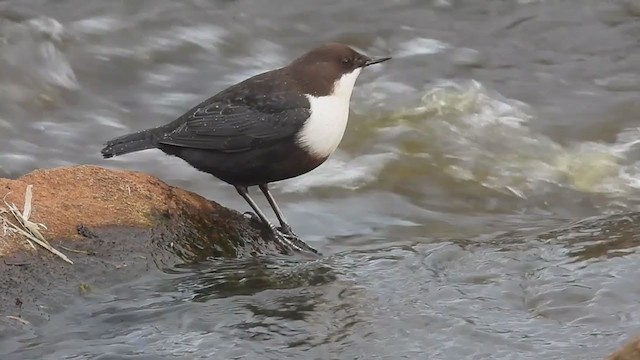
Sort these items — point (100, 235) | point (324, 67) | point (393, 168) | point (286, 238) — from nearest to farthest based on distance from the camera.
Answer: point (100, 235) → point (286, 238) → point (324, 67) → point (393, 168)

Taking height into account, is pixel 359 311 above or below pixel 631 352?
above

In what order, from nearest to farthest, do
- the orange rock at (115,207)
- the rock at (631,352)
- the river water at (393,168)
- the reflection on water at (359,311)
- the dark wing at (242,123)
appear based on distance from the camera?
1. the rock at (631,352)
2. the reflection on water at (359,311)
3. the river water at (393,168)
4. the orange rock at (115,207)
5. the dark wing at (242,123)

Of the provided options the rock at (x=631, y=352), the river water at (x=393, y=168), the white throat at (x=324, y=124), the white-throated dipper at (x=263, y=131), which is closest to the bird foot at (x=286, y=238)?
the white-throated dipper at (x=263, y=131)

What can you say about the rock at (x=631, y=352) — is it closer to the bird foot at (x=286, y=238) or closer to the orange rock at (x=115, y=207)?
the orange rock at (x=115, y=207)

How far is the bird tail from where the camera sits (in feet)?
14.4

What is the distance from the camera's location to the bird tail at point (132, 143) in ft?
14.4

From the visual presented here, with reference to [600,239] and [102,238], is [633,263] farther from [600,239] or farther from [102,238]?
[102,238]

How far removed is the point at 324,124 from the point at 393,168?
2.26 metres

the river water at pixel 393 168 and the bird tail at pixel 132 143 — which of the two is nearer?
the river water at pixel 393 168

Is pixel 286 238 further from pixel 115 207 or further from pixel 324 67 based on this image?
pixel 115 207

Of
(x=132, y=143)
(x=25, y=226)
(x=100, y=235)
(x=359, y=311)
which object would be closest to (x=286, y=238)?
(x=132, y=143)

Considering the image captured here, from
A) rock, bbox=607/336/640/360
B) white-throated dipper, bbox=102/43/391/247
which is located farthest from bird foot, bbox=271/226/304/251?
rock, bbox=607/336/640/360

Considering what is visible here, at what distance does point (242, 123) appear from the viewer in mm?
4445

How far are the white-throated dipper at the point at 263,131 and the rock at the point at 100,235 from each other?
0.30 metres
